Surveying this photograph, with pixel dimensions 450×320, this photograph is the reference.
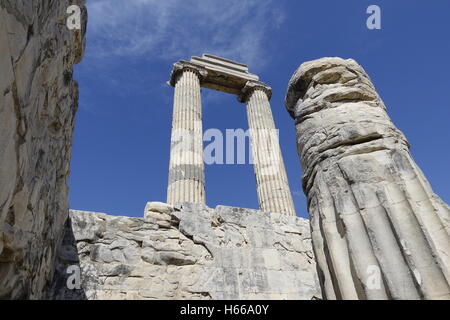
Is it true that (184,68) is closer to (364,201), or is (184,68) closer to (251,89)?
(251,89)

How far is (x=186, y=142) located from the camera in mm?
9664

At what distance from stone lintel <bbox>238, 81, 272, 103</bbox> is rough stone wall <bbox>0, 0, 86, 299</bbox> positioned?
31.3ft

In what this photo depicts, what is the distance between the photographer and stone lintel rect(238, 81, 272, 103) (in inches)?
522

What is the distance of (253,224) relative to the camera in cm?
613

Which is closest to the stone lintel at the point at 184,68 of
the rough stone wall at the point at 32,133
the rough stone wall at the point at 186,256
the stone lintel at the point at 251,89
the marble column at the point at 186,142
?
the marble column at the point at 186,142

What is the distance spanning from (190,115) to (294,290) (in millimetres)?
6479

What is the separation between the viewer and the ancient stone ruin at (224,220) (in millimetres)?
2273

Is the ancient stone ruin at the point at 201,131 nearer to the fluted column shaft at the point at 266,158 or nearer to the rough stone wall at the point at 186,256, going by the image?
the fluted column shaft at the point at 266,158

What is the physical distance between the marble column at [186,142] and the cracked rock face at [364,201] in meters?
5.19

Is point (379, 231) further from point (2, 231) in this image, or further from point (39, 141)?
point (39, 141)

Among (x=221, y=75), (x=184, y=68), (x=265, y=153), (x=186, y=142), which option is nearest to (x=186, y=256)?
(x=186, y=142)

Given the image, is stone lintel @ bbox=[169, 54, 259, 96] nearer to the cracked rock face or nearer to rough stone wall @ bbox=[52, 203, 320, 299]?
rough stone wall @ bbox=[52, 203, 320, 299]

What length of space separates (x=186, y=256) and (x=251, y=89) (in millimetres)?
9222
